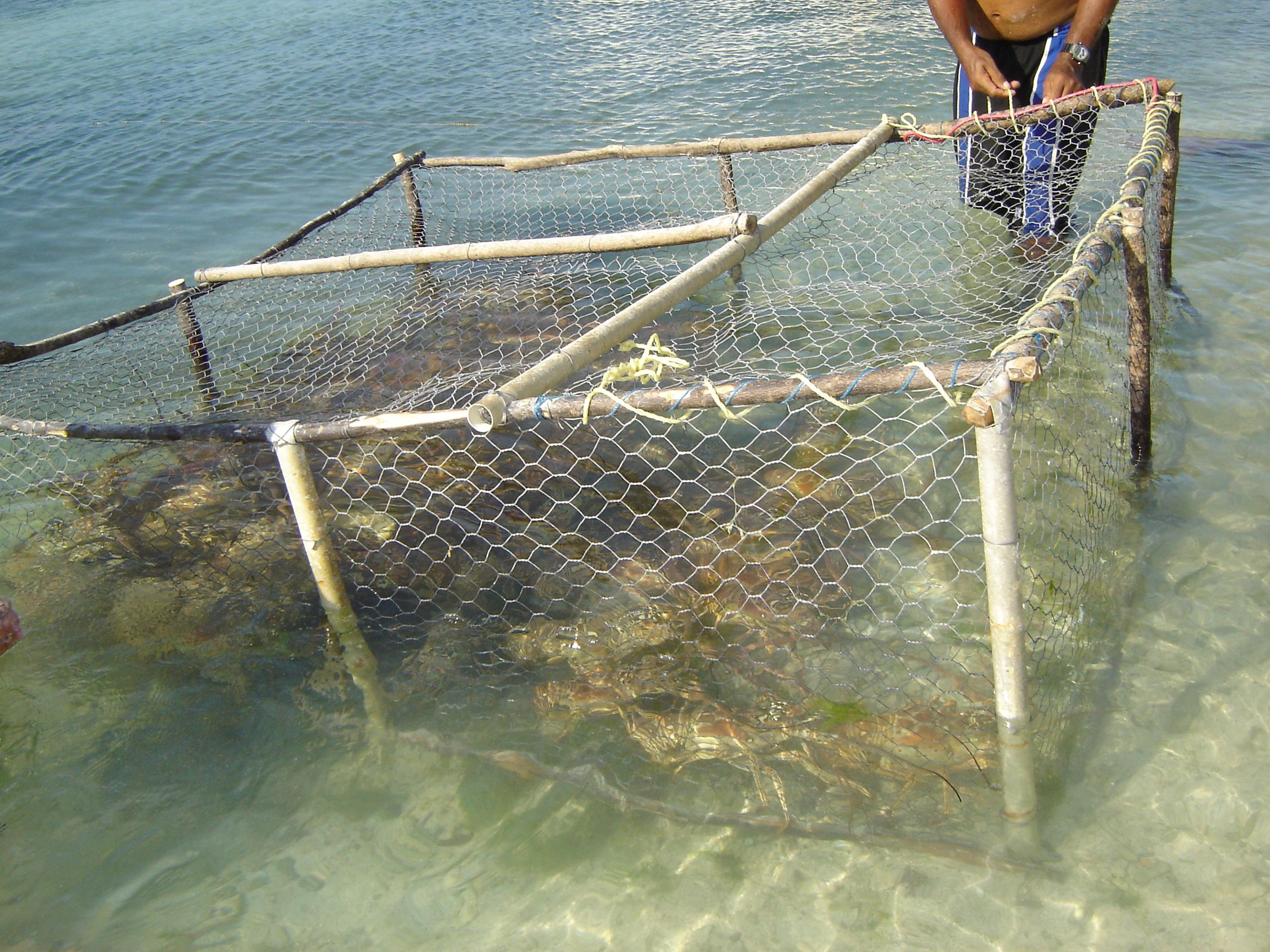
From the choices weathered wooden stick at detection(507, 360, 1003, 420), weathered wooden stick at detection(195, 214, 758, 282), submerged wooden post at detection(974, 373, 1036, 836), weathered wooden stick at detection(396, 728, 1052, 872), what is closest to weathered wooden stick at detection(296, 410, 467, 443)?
weathered wooden stick at detection(507, 360, 1003, 420)

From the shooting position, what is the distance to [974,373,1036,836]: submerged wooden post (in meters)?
1.92

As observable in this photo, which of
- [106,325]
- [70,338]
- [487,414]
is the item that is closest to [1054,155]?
[487,414]

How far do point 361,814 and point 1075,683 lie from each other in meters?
2.34

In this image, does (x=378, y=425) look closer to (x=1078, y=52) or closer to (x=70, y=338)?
(x=70, y=338)

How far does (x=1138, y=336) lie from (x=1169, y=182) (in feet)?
5.72

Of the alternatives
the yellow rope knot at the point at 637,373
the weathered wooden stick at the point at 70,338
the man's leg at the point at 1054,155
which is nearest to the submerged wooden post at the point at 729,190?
the man's leg at the point at 1054,155

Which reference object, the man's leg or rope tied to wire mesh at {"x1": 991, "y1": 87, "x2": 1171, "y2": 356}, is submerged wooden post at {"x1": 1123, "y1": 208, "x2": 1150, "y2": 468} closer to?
rope tied to wire mesh at {"x1": 991, "y1": 87, "x2": 1171, "y2": 356}

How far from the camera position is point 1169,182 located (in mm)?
4707

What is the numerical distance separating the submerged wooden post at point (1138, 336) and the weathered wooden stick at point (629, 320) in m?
1.32

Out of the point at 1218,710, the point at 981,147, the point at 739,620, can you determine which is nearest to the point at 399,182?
the point at 981,147

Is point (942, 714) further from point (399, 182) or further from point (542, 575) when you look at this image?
point (399, 182)

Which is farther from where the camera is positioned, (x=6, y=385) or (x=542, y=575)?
(x=6, y=385)

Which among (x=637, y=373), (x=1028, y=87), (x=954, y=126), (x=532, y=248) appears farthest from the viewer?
(x=1028, y=87)

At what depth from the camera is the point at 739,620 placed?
10.5 ft
